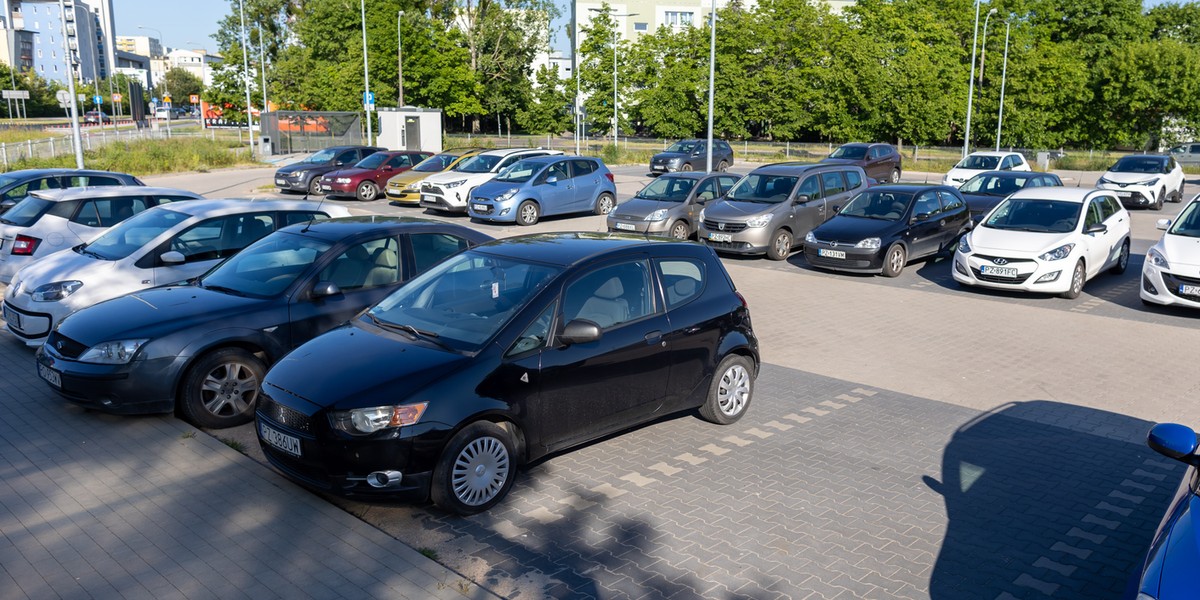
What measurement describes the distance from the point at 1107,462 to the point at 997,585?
8.76ft

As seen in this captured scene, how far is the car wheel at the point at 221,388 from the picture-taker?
24.4ft

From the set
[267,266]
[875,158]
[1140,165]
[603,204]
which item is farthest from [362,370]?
[1140,165]

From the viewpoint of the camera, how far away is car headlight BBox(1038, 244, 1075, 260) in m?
13.6

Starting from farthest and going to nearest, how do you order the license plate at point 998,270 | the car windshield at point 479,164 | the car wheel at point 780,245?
the car windshield at point 479,164
the car wheel at point 780,245
the license plate at point 998,270

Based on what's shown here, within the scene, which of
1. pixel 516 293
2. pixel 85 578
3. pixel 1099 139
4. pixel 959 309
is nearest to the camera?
pixel 85 578

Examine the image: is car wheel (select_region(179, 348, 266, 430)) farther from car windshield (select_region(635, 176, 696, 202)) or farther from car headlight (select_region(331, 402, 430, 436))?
car windshield (select_region(635, 176, 696, 202))

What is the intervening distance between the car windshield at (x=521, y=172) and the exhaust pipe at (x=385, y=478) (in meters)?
16.7

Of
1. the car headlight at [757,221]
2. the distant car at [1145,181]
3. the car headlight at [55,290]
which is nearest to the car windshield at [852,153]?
the distant car at [1145,181]

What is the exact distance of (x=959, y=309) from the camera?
43.3 ft

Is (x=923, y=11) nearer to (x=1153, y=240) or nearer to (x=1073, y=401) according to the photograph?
(x=1153, y=240)

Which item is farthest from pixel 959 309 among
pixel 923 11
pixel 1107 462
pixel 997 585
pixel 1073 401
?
pixel 923 11

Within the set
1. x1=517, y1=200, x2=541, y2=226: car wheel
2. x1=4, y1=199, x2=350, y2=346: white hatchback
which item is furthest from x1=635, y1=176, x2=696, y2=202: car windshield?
Answer: x1=4, y1=199, x2=350, y2=346: white hatchback

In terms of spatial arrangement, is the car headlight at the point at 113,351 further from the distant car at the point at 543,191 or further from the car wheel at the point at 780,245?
the distant car at the point at 543,191

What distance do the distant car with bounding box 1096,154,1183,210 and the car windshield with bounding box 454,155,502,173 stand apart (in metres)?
17.9
